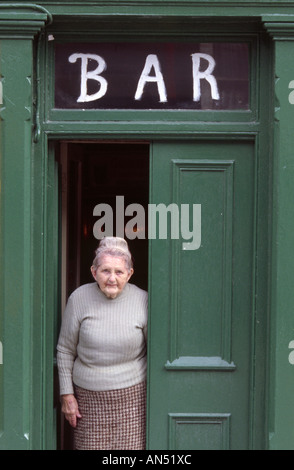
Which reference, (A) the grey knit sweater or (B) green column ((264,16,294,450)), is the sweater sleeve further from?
(B) green column ((264,16,294,450))

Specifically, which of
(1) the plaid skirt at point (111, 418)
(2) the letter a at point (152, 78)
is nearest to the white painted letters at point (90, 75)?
(2) the letter a at point (152, 78)

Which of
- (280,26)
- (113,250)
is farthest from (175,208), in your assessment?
(280,26)

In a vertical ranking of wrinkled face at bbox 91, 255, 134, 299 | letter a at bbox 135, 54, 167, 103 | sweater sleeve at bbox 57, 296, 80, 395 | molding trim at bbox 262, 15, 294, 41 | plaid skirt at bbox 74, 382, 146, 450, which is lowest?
plaid skirt at bbox 74, 382, 146, 450

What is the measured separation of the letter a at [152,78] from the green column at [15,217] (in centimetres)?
72

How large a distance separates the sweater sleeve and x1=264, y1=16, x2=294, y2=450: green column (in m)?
1.31

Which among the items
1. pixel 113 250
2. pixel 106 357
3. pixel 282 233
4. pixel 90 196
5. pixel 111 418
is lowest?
pixel 111 418

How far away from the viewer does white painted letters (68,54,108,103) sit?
5105 mm

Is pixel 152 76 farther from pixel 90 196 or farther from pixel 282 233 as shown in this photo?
pixel 90 196

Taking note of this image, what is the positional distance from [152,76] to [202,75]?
333mm

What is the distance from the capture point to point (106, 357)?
198 inches

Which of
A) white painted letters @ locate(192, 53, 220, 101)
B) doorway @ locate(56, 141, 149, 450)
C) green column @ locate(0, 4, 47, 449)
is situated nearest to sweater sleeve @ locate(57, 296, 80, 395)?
green column @ locate(0, 4, 47, 449)

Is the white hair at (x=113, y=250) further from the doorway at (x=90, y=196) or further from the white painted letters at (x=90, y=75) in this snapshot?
the white painted letters at (x=90, y=75)

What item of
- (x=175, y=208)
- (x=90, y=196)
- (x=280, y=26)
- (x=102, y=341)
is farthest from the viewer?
(x=90, y=196)
